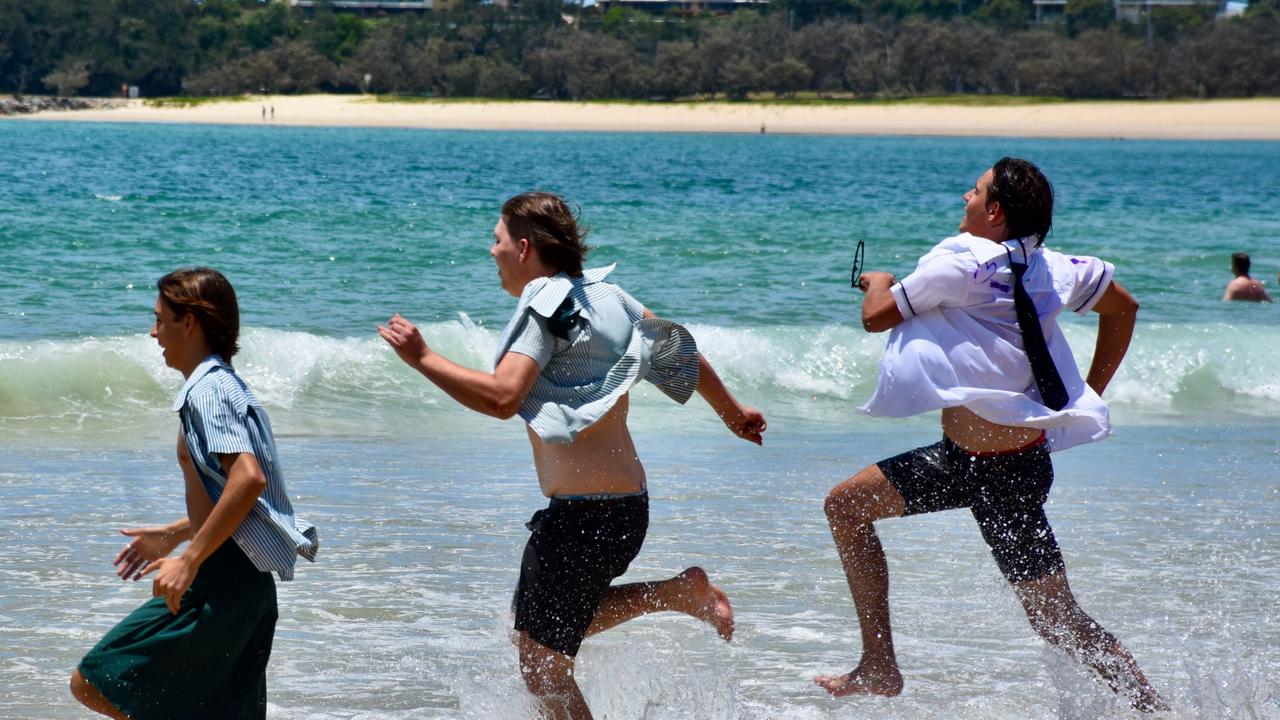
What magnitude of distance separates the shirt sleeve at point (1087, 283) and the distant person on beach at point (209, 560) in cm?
208

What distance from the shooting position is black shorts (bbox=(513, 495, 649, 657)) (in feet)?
11.5

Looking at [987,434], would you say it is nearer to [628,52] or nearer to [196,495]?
[196,495]

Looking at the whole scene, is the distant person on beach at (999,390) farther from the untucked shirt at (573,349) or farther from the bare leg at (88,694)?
the bare leg at (88,694)

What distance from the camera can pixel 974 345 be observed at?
12.5 feet

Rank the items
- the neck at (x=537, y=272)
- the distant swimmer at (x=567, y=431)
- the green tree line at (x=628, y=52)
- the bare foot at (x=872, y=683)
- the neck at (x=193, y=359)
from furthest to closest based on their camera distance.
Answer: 1. the green tree line at (x=628, y=52)
2. the bare foot at (x=872, y=683)
3. the neck at (x=537, y=272)
4. the distant swimmer at (x=567, y=431)
5. the neck at (x=193, y=359)

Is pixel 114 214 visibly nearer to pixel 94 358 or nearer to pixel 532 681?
pixel 94 358

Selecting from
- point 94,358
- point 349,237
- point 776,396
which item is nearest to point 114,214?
point 349,237

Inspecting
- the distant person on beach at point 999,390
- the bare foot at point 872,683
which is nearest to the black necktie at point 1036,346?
the distant person on beach at point 999,390

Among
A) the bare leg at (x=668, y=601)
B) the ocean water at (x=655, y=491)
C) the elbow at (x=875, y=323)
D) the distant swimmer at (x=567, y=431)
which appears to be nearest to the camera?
the distant swimmer at (x=567, y=431)

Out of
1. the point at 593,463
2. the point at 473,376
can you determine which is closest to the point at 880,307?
the point at 593,463

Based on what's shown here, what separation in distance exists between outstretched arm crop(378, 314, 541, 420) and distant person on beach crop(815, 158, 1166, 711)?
98 centimetres

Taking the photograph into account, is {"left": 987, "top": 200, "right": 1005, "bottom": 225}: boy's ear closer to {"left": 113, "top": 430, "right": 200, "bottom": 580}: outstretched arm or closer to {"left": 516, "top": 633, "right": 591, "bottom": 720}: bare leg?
{"left": 516, "top": 633, "right": 591, "bottom": 720}: bare leg

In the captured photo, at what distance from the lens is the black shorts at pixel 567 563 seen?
349 cm

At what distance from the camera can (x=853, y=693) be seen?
13.3ft
